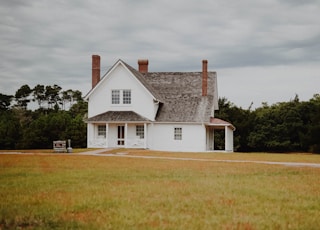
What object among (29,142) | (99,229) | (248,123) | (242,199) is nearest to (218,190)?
(242,199)

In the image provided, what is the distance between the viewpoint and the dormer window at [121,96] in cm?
4359

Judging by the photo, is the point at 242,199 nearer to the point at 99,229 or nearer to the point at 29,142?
the point at 99,229

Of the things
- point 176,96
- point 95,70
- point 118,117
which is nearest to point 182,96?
point 176,96

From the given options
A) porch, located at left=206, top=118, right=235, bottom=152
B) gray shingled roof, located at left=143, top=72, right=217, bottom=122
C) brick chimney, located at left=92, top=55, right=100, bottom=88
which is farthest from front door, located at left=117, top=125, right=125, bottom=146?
porch, located at left=206, top=118, right=235, bottom=152

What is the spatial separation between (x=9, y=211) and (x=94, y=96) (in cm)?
3540

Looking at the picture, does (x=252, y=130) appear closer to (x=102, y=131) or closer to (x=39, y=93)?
(x=102, y=131)

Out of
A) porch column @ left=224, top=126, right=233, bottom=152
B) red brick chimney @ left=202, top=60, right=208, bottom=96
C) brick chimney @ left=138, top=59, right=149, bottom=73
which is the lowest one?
porch column @ left=224, top=126, right=233, bottom=152

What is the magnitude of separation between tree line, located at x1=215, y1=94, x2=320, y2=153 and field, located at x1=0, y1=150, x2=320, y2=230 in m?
36.0

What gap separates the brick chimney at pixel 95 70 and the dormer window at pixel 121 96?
2631 millimetres

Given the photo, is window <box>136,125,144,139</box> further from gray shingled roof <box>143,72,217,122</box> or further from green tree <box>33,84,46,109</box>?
green tree <box>33,84,46,109</box>

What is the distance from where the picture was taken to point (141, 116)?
139 feet

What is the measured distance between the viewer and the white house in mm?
42281

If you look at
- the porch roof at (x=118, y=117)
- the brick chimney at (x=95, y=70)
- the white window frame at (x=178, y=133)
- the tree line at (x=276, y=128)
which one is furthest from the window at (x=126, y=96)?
the tree line at (x=276, y=128)

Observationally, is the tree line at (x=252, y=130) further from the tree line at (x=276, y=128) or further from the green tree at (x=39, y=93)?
the green tree at (x=39, y=93)
